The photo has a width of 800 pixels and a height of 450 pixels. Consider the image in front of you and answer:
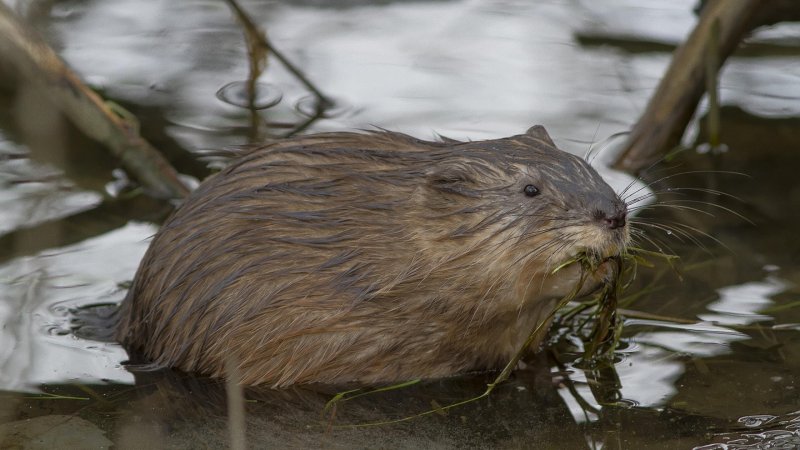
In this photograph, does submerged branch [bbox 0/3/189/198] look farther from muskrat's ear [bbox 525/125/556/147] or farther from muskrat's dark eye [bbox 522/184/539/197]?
muskrat's dark eye [bbox 522/184/539/197]

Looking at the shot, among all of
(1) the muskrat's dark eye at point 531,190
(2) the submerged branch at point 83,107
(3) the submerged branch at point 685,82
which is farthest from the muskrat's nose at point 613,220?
(2) the submerged branch at point 83,107

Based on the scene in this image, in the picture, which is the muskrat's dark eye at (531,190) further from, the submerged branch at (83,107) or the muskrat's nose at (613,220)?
the submerged branch at (83,107)

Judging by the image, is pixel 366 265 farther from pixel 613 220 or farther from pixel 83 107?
pixel 83 107

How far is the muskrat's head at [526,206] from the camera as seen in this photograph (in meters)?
4.09

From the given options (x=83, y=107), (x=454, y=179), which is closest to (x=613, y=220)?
(x=454, y=179)

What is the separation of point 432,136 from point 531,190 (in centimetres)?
212

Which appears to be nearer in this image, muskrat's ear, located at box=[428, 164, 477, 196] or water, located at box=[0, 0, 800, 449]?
water, located at box=[0, 0, 800, 449]

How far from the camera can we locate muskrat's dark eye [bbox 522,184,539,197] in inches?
165

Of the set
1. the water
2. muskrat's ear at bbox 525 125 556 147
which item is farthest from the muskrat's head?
the water

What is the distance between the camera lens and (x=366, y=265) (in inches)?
167

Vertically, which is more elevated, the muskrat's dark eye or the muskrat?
the muskrat's dark eye

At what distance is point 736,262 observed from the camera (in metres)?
5.16

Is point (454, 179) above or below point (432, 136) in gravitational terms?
above

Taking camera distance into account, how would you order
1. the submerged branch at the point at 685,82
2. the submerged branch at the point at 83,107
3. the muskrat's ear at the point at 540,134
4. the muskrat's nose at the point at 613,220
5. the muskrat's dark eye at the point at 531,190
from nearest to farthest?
the muskrat's nose at the point at 613,220 → the muskrat's dark eye at the point at 531,190 → the muskrat's ear at the point at 540,134 → the submerged branch at the point at 83,107 → the submerged branch at the point at 685,82
